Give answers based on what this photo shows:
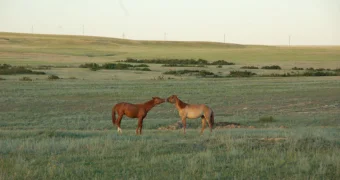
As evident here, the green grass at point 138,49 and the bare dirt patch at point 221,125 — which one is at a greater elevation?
the green grass at point 138,49

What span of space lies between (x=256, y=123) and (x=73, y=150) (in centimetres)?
1150

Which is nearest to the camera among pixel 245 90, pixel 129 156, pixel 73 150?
pixel 129 156

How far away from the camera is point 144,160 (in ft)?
33.8

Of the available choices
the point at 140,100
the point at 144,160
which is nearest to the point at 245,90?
the point at 140,100

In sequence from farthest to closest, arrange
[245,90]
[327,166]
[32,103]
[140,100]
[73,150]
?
[245,90] → [140,100] → [32,103] → [73,150] → [327,166]

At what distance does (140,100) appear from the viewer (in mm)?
30828

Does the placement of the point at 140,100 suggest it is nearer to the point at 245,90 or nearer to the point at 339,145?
the point at 245,90

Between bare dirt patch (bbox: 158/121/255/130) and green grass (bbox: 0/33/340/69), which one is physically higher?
green grass (bbox: 0/33/340/69)

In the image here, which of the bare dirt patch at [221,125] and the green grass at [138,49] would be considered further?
the green grass at [138,49]

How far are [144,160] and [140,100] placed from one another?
20.6 m

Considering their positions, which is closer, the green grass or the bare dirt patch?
the bare dirt patch

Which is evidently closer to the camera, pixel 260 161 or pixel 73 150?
pixel 260 161

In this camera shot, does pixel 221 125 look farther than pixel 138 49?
No

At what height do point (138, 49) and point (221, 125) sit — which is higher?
point (138, 49)
